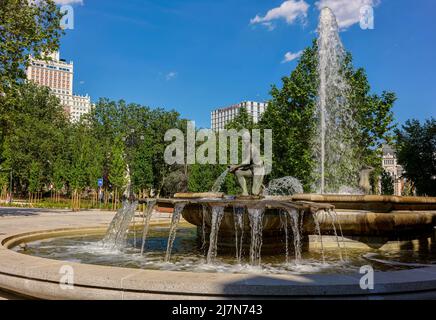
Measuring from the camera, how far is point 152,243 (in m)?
10.7

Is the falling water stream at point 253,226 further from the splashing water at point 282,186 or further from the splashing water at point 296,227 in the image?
the splashing water at point 282,186

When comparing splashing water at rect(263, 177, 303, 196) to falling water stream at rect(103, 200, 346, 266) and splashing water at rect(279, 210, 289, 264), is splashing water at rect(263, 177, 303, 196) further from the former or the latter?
splashing water at rect(279, 210, 289, 264)

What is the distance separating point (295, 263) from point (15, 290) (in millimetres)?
4904

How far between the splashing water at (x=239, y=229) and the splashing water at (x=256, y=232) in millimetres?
188

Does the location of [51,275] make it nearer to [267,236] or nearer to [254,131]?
[267,236]

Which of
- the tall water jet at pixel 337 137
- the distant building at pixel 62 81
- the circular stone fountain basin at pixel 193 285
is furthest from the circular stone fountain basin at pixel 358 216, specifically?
the distant building at pixel 62 81

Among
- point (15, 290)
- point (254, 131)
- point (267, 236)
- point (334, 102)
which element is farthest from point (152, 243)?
point (254, 131)

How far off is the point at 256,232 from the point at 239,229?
0.42 m

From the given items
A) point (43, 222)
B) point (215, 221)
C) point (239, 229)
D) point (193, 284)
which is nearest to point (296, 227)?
point (239, 229)

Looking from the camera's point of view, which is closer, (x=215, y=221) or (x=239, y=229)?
(x=215, y=221)

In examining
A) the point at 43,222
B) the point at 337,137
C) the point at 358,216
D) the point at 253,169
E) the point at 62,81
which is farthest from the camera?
the point at 62,81

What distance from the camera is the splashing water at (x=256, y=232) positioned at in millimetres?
8000

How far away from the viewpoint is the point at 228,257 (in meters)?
8.50

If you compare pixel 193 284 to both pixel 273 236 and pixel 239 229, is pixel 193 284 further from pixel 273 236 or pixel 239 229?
pixel 273 236
